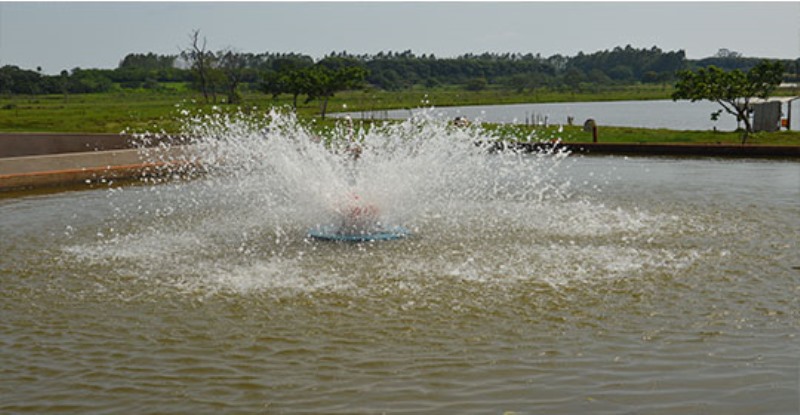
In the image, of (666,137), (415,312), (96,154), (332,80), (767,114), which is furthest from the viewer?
(332,80)

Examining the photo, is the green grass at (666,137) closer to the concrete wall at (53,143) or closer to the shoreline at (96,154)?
the shoreline at (96,154)

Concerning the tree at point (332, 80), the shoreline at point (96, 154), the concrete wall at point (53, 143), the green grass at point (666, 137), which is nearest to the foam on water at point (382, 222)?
the shoreline at point (96, 154)

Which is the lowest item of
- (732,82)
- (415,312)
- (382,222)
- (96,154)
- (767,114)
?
(415,312)

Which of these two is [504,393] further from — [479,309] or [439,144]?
[439,144]

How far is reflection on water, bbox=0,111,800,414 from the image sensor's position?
6.40 m

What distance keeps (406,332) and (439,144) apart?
7.72m

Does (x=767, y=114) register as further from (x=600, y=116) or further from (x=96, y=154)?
(x=600, y=116)

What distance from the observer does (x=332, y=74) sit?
52.6 meters

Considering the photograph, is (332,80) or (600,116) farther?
(600,116)

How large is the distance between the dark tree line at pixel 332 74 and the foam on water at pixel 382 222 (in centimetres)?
2797

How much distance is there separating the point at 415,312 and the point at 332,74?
149 ft

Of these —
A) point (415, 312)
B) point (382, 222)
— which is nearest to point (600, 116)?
point (382, 222)

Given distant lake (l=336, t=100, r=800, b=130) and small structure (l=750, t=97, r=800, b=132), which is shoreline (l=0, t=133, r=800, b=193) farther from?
distant lake (l=336, t=100, r=800, b=130)

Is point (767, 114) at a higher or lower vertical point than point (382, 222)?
higher
